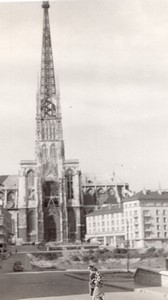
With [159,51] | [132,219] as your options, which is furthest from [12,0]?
[132,219]

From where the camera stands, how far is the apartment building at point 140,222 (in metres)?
39.4

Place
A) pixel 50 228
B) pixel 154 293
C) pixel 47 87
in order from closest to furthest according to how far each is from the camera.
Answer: pixel 154 293
pixel 50 228
pixel 47 87

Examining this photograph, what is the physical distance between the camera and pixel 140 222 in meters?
40.4

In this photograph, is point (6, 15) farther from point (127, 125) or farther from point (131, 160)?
point (131, 160)

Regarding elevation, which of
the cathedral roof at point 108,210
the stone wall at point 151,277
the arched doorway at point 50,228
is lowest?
the stone wall at point 151,277

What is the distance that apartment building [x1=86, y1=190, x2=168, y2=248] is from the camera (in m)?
39.4

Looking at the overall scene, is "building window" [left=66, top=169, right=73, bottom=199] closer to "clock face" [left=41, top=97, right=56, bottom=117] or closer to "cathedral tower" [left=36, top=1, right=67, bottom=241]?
"cathedral tower" [left=36, top=1, right=67, bottom=241]

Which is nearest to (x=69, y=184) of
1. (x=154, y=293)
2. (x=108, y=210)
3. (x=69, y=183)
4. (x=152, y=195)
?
(x=69, y=183)

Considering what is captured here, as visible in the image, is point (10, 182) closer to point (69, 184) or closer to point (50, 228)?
point (69, 184)

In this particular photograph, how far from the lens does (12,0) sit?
44.7 ft

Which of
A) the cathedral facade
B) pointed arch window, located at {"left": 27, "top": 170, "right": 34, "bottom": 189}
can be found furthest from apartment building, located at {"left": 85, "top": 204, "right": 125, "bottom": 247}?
pointed arch window, located at {"left": 27, "top": 170, "right": 34, "bottom": 189}

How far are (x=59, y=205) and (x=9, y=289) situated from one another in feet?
130

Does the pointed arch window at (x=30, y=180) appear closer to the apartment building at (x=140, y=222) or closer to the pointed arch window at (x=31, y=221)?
the pointed arch window at (x=31, y=221)

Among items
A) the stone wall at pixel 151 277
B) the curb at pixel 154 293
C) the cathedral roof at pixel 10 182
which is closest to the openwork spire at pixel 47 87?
the cathedral roof at pixel 10 182
